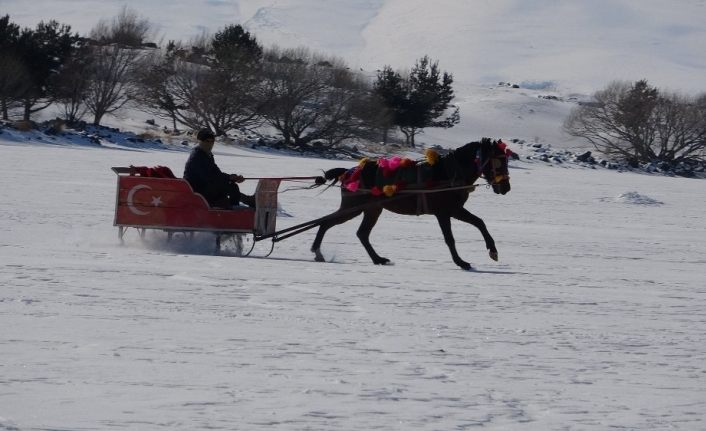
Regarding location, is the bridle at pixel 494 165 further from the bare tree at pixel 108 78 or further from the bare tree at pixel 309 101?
the bare tree at pixel 108 78

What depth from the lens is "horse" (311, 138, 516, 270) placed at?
511 inches

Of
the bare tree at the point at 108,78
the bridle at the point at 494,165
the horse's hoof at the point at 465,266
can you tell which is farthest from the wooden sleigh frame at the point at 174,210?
the bare tree at the point at 108,78

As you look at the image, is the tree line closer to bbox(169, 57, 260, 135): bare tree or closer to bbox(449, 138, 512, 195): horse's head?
bbox(169, 57, 260, 135): bare tree

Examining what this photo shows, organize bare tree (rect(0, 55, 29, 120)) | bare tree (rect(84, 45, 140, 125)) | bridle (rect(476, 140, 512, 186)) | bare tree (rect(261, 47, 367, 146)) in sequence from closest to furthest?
bridle (rect(476, 140, 512, 186)), bare tree (rect(0, 55, 29, 120)), bare tree (rect(84, 45, 140, 125)), bare tree (rect(261, 47, 367, 146))

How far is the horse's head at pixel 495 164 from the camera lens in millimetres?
12984

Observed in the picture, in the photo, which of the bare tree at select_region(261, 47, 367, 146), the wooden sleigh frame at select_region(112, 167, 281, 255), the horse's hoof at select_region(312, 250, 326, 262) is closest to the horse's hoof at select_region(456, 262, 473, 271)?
the horse's hoof at select_region(312, 250, 326, 262)

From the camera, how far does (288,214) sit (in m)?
19.9

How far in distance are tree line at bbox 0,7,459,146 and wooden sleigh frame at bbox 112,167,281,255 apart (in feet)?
139

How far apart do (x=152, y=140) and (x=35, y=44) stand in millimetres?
10564

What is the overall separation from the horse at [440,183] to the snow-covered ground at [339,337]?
567 millimetres

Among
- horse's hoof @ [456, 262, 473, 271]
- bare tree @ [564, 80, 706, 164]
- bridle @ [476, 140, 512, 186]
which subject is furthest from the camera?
bare tree @ [564, 80, 706, 164]

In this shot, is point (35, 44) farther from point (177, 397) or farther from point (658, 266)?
point (177, 397)

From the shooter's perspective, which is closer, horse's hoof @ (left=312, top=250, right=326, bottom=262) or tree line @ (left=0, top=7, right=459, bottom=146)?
horse's hoof @ (left=312, top=250, right=326, bottom=262)

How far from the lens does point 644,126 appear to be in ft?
226
